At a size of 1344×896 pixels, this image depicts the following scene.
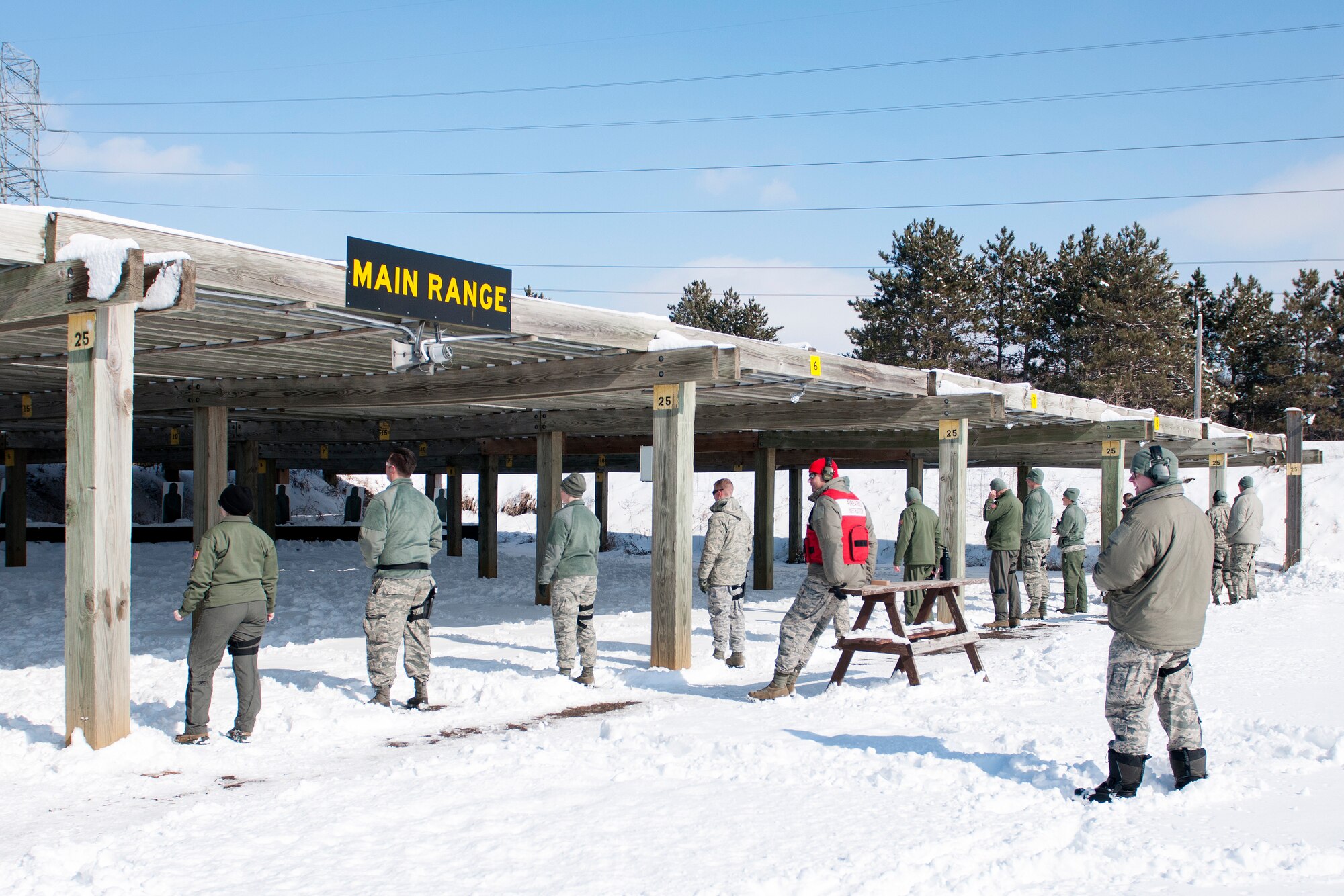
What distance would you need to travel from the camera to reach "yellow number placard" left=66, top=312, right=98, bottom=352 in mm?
6023

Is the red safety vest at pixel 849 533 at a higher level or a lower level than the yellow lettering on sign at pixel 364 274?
lower

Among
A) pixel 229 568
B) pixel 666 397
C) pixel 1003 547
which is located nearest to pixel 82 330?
pixel 229 568

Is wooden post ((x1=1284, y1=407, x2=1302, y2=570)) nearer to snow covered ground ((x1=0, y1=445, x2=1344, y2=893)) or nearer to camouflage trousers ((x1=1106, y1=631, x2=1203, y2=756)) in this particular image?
snow covered ground ((x1=0, y1=445, x2=1344, y2=893))

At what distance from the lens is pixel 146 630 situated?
12.0 meters

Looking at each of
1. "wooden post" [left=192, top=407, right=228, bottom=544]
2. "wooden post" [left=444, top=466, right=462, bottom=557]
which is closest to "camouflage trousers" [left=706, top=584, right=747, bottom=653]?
"wooden post" [left=192, top=407, right=228, bottom=544]

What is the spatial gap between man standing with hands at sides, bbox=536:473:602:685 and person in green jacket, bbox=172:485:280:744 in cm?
244

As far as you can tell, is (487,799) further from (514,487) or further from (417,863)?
(514,487)

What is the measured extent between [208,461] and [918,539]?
7829 mm

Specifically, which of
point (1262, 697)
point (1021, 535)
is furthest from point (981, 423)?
point (1262, 697)

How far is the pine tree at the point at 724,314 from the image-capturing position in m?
54.6

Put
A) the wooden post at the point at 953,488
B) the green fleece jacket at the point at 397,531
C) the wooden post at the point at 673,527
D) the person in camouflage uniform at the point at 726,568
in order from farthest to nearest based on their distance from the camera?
1. the wooden post at the point at 953,488
2. the wooden post at the point at 673,527
3. the person in camouflage uniform at the point at 726,568
4. the green fleece jacket at the point at 397,531

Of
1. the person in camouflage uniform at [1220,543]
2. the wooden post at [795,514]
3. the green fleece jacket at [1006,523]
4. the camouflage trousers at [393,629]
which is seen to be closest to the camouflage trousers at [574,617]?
the camouflage trousers at [393,629]

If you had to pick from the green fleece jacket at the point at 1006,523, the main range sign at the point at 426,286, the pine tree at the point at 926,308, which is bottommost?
the green fleece jacket at the point at 1006,523

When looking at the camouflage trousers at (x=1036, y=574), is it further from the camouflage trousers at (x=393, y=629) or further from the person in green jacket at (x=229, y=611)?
the person in green jacket at (x=229, y=611)
